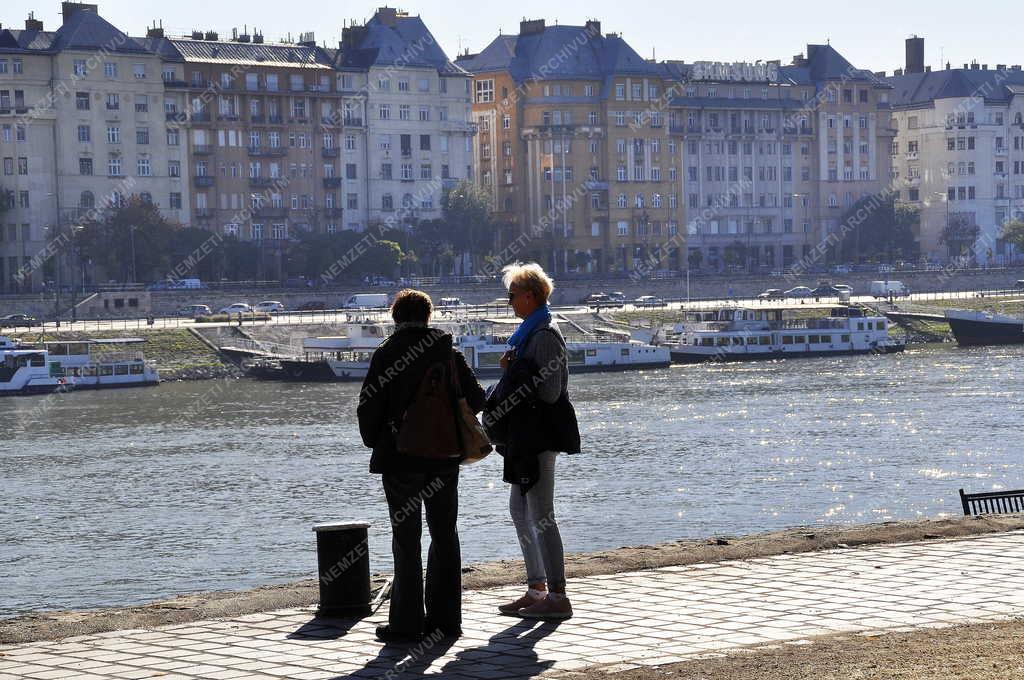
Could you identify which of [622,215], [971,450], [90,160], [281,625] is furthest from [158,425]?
[622,215]

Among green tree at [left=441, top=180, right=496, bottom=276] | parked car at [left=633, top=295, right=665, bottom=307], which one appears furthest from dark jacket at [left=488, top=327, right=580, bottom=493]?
green tree at [left=441, top=180, right=496, bottom=276]

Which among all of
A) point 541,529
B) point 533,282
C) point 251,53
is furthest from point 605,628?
point 251,53

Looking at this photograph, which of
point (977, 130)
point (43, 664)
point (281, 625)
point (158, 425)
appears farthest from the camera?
point (977, 130)

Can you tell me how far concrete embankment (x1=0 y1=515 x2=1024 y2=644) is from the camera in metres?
10.8

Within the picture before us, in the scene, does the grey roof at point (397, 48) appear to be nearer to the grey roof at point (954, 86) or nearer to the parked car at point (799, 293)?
the parked car at point (799, 293)

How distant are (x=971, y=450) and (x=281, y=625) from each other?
95.9ft

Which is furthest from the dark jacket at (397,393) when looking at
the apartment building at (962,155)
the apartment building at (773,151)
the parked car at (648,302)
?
the apartment building at (962,155)

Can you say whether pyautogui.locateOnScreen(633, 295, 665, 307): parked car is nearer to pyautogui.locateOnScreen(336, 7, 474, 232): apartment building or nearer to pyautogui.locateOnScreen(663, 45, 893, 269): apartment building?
pyautogui.locateOnScreen(336, 7, 474, 232): apartment building

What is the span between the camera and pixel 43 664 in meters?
9.55

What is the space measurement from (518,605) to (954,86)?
457 feet

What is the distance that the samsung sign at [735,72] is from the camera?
130m

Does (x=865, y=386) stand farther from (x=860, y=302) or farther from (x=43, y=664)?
(x=43, y=664)

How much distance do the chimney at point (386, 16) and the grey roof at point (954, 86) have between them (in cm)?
5084

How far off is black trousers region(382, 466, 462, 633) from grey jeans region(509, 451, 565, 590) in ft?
1.83
